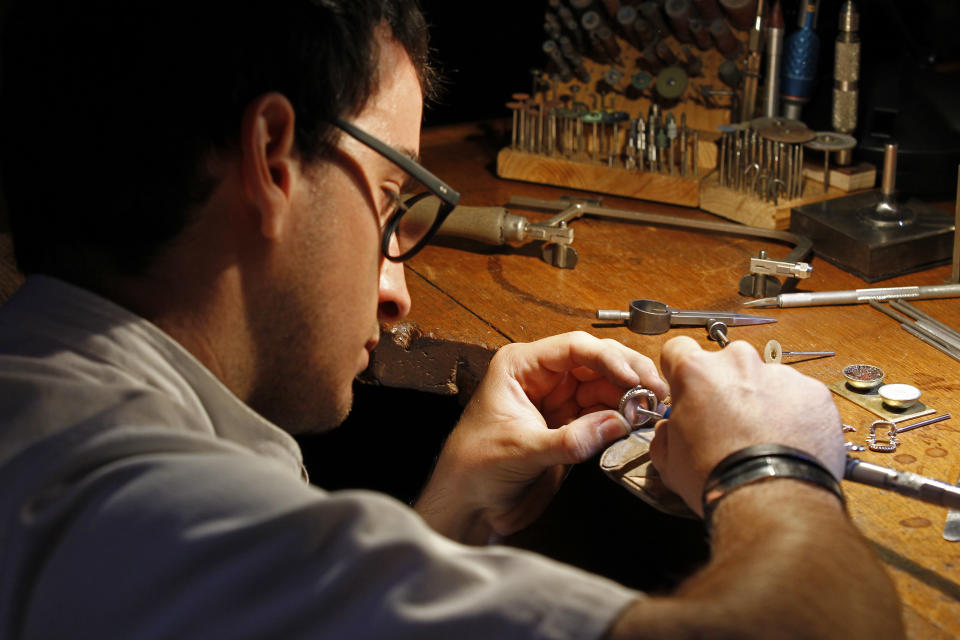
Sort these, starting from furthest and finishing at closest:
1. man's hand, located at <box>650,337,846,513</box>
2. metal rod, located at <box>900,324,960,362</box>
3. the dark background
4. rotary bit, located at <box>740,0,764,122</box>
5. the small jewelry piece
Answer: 1. rotary bit, located at <box>740,0,764,122</box>
2. the dark background
3. metal rod, located at <box>900,324,960,362</box>
4. the small jewelry piece
5. man's hand, located at <box>650,337,846,513</box>

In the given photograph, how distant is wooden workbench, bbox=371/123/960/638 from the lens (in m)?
1.04

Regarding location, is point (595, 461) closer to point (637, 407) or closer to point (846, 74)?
point (637, 407)

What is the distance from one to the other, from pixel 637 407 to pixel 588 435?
8cm

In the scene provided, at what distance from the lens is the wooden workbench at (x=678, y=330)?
1.04 m

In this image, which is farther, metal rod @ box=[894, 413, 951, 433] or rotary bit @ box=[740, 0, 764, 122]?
rotary bit @ box=[740, 0, 764, 122]

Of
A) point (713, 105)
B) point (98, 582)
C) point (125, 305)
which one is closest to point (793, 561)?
point (98, 582)

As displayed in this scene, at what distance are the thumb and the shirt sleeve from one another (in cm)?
51

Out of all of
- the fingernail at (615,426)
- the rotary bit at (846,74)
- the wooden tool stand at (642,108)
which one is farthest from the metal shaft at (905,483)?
the rotary bit at (846,74)

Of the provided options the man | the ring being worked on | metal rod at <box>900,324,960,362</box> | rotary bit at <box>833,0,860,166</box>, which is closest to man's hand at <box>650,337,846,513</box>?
the man

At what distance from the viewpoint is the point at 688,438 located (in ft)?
3.20

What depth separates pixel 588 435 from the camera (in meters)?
1.15

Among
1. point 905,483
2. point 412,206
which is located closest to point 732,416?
point 905,483

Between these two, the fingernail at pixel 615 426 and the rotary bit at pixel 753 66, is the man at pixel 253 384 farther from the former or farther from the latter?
the rotary bit at pixel 753 66

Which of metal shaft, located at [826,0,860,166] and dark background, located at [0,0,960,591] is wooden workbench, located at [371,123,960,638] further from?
metal shaft, located at [826,0,860,166]
